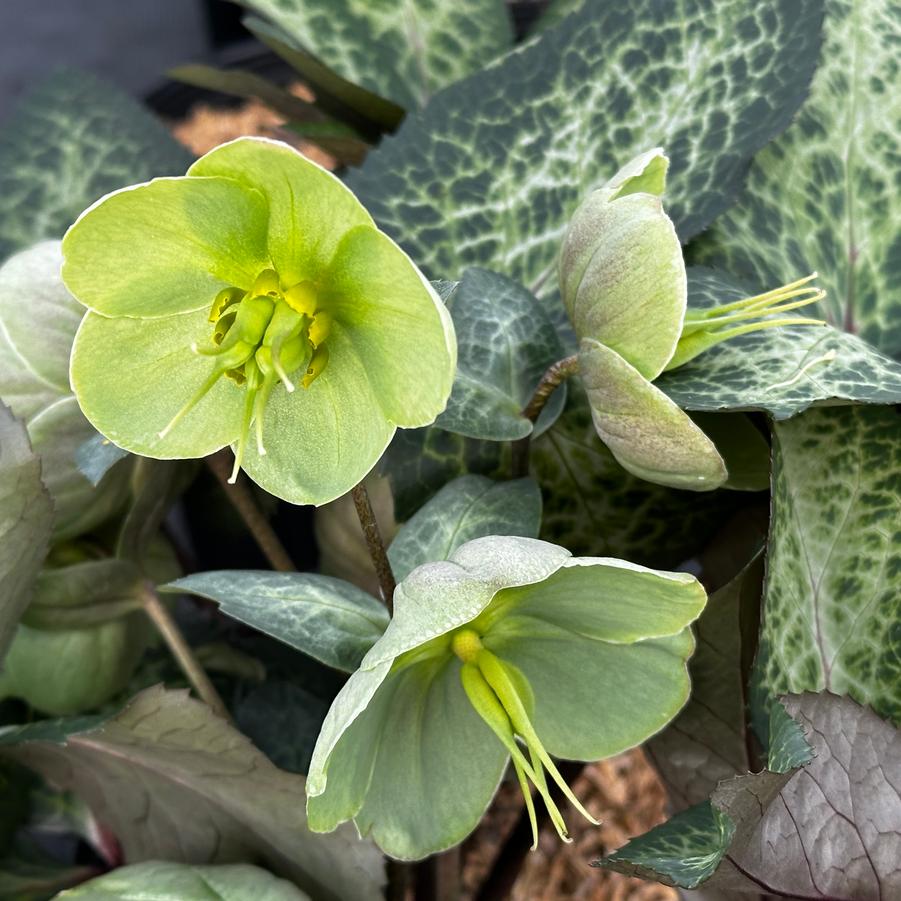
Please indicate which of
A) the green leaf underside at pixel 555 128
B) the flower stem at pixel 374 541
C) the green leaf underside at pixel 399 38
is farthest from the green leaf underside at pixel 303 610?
the green leaf underside at pixel 399 38

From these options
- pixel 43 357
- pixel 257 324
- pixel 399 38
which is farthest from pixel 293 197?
pixel 399 38

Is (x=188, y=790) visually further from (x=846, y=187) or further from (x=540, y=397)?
(x=846, y=187)

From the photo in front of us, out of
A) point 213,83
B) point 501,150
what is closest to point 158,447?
point 501,150

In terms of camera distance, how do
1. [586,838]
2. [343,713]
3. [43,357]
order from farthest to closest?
[586,838], [43,357], [343,713]

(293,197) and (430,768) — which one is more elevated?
(293,197)

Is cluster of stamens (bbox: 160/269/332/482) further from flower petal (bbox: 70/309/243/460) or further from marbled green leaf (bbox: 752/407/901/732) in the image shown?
marbled green leaf (bbox: 752/407/901/732)

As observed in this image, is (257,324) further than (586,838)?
No

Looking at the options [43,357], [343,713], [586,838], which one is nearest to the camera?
[343,713]

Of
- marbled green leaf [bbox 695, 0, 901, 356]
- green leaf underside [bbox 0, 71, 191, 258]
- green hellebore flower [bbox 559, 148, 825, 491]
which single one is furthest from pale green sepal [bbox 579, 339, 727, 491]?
green leaf underside [bbox 0, 71, 191, 258]

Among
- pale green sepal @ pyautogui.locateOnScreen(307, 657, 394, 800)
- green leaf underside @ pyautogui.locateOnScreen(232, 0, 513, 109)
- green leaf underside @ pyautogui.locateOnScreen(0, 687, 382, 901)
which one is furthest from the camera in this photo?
green leaf underside @ pyautogui.locateOnScreen(232, 0, 513, 109)
